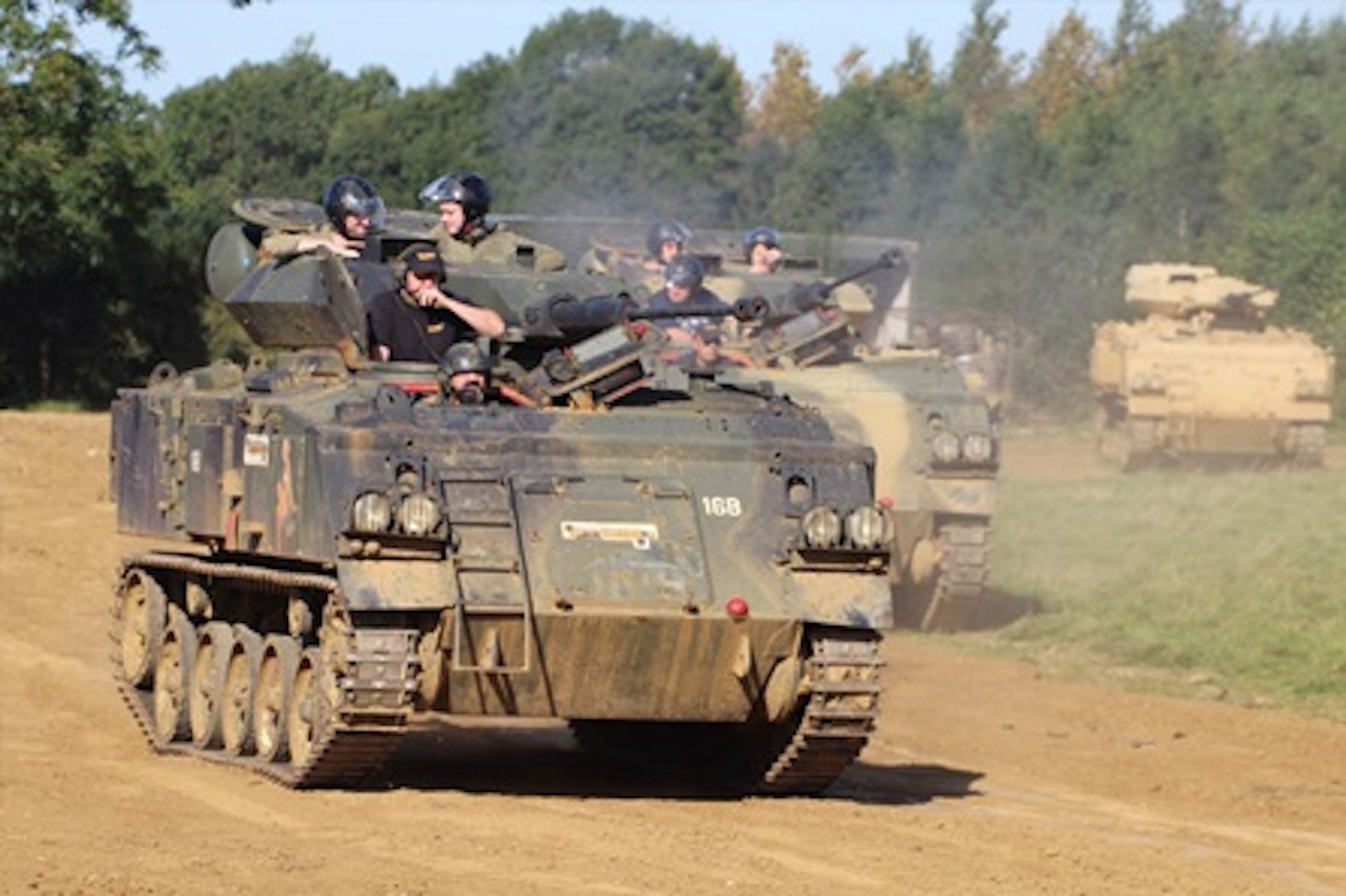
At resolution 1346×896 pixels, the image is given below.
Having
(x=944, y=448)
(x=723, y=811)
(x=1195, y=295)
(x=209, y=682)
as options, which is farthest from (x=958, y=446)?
(x=1195, y=295)

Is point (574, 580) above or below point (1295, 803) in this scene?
above

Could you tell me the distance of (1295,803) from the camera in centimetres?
1531

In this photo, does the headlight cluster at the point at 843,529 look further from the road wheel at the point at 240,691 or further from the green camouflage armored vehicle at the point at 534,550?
the road wheel at the point at 240,691

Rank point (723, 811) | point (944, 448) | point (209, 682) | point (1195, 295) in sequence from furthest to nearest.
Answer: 1. point (1195, 295)
2. point (944, 448)
3. point (209, 682)
4. point (723, 811)

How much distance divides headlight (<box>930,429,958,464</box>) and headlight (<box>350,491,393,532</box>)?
30.5 feet

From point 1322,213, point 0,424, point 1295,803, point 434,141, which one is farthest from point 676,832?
point 434,141

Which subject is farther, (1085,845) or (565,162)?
(565,162)

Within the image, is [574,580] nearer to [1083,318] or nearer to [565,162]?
[1083,318]

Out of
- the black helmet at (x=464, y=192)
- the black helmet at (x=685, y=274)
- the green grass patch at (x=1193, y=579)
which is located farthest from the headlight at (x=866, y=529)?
the black helmet at (x=685, y=274)

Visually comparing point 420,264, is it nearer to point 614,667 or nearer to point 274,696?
point 274,696

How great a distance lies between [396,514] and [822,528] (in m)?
1.83

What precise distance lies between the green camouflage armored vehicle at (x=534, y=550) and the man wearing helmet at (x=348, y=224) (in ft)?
1.23

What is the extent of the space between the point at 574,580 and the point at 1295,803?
3743mm

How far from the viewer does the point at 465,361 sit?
575 inches
